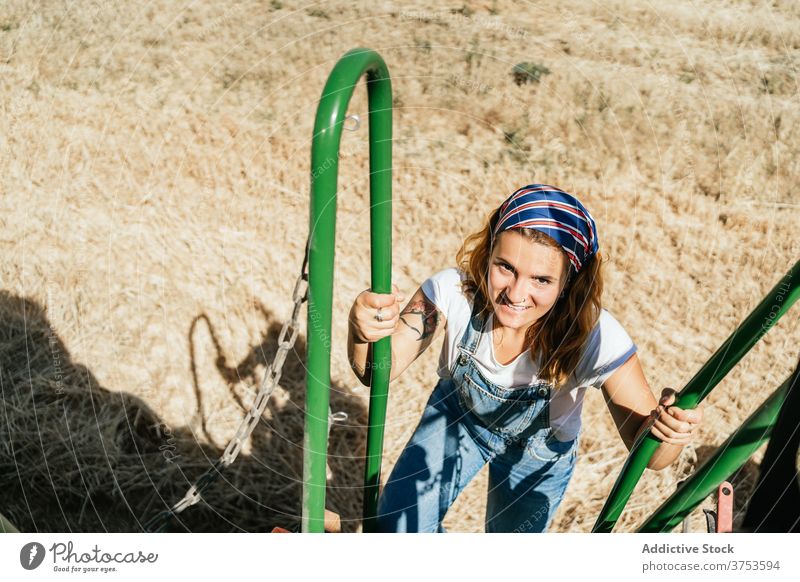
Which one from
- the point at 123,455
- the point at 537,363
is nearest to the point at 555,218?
the point at 537,363

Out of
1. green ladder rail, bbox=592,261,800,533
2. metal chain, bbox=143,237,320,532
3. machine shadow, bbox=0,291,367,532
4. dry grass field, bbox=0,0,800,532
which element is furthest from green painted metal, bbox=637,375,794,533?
machine shadow, bbox=0,291,367,532

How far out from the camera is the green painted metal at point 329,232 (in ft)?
2.63

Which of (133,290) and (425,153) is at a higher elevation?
(425,153)

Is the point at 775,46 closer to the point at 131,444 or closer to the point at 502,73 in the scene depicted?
the point at 502,73

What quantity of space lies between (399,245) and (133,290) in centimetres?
101

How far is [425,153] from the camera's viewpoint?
9.48 feet

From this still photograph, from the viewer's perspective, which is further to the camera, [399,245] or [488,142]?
[488,142]

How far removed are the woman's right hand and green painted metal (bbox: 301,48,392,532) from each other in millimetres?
52

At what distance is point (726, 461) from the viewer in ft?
3.52

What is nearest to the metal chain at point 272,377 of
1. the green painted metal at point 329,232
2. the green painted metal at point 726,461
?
the green painted metal at point 329,232

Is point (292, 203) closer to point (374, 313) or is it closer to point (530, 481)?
point (530, 481)

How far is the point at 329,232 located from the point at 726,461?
695 mm

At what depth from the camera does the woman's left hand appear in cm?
103

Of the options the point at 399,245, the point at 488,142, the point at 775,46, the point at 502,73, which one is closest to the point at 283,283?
the point at 399,245
